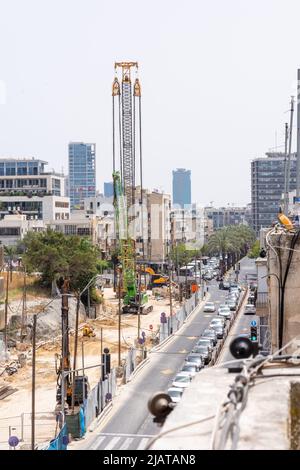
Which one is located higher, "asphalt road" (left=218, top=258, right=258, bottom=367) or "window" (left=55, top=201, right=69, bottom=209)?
"window" (left=55, top=201, right=69, bottom=209)

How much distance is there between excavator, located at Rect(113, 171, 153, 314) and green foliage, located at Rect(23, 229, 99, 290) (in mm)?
4114

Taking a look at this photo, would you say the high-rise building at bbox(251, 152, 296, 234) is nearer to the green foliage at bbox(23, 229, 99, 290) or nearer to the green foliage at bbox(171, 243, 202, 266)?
the green foliage at bbox(171, 243, 202, 266)

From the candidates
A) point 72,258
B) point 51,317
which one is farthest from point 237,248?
point 51,317

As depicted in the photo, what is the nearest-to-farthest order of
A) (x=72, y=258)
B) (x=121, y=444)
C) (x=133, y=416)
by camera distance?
(x=121, y=444) → (x=133, y=416) → (x=72, y=258)

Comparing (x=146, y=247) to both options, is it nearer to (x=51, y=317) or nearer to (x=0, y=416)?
(x=51, y=317)

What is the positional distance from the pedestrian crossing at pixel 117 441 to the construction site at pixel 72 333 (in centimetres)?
140

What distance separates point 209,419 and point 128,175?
76166 mm

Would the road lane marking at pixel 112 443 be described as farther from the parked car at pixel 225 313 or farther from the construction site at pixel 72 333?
the parked car at pixel 225 313

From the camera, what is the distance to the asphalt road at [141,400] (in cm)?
2505

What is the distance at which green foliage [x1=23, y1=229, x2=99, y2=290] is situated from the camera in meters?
64.5

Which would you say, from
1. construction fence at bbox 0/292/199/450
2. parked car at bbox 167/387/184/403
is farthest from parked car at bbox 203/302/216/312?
parked car at bbox 167/387/184/403

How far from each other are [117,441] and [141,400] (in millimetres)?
6773

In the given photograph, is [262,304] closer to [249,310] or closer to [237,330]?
[237,330]

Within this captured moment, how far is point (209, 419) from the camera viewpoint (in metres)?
5.65
